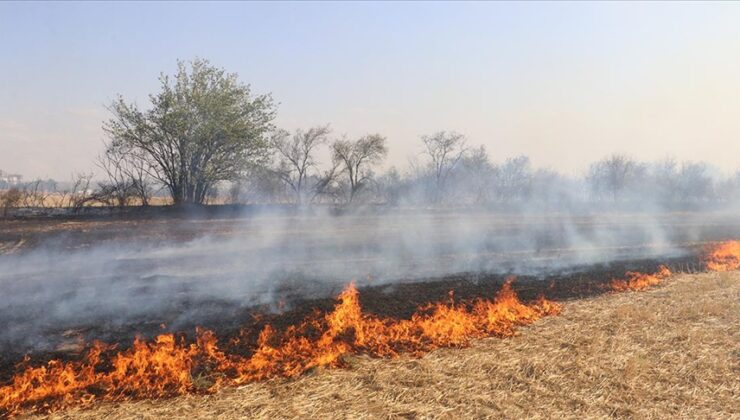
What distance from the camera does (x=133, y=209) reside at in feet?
77.9

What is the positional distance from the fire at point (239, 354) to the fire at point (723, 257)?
8639mm

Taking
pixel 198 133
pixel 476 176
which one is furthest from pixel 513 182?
pixel 198 133

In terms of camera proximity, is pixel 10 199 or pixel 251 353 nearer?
pixel 251 353

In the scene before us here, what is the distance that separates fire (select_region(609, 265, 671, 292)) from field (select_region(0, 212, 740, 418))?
0.07 metres

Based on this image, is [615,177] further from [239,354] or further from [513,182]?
[239,354]

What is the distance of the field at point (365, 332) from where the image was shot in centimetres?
477

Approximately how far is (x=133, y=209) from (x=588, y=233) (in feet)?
74.8

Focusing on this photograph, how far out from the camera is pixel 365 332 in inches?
264

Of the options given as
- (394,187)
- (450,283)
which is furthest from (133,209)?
(394,187)

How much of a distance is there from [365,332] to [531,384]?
7.96 ft

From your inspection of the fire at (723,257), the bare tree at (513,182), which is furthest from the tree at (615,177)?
the fire at (723,257)

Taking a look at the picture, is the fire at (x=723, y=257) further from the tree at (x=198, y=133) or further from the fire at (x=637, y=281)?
the tree at (x=198, y=133)

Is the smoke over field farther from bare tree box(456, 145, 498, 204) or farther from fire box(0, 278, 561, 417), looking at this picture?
bare tree box(456, 145, 498, 204)

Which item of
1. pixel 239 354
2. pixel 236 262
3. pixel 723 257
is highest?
pixel 236 262
